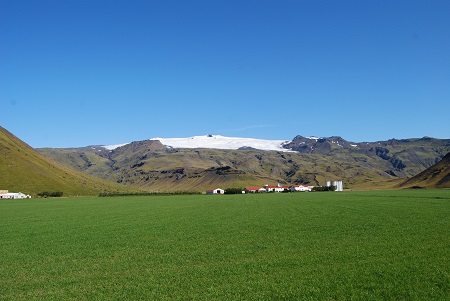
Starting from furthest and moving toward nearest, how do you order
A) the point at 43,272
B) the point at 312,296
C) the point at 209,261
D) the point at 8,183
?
the point at 8,183, the point at 209,261, the point at 43,272, the point at 312,296

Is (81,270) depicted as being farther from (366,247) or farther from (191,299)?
(366,247)

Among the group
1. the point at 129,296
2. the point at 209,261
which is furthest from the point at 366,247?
the point at 129,296

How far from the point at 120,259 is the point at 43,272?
4.71 m

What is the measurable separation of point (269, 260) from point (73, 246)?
16420 millimetres

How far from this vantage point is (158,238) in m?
34.8

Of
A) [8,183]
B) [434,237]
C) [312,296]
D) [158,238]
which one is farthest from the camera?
[8,183]

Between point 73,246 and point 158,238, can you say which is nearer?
point 73,246

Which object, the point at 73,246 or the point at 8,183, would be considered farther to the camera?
the point at 8,183

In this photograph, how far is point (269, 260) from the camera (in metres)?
23.4

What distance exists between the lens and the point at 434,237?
30.6 m

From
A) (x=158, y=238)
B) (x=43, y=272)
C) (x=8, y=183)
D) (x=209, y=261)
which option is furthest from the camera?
(x=8, y=183)

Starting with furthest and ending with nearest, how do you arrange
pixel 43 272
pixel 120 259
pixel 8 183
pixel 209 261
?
pixel 8 183
pixel 120 259
pixel 209 261
pixel 43 272

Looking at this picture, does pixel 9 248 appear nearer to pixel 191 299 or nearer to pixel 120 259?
pixel 120 259

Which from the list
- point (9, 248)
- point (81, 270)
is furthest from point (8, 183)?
point (81, 270)
